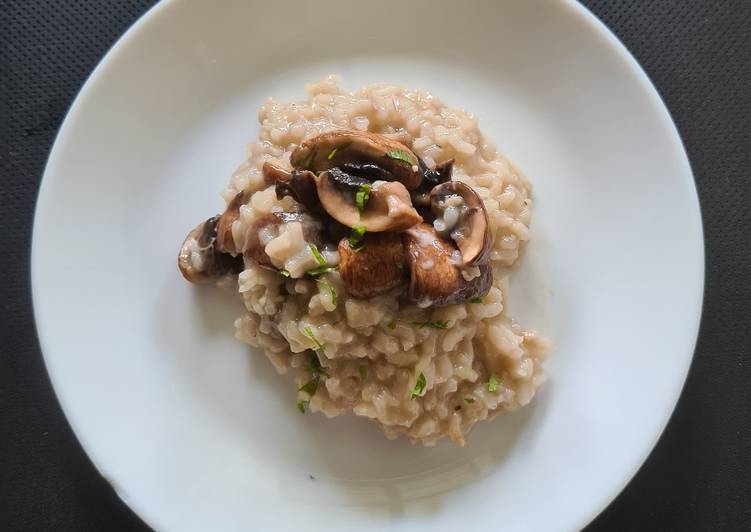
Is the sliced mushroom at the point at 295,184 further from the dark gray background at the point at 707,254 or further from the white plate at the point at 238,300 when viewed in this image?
the dark gray background at the point at 707,254

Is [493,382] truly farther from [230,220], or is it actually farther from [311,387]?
[230,220]

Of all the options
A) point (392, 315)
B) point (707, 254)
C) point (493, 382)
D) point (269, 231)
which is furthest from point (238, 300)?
point (707, 254)

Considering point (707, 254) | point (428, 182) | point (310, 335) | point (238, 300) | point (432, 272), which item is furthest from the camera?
point (707, 254)

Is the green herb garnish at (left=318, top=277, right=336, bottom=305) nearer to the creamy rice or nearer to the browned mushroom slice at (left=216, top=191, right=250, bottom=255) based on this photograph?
the creamy rice

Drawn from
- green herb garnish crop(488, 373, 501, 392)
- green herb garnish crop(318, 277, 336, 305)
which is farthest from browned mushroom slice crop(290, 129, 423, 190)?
green herb garnish crop(488, 373, 501, 392)

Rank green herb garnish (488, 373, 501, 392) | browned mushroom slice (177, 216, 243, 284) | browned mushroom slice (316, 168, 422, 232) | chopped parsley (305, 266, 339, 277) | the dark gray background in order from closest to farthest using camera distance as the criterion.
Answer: browned mushroom slice (316, 168, 422, 232)
chopped parsley (305, 266, 339, 277)
green herb garnish (488, 373, 501, 392)
browned mushroom slice (177, 216, 243, 284)
the dark gray background

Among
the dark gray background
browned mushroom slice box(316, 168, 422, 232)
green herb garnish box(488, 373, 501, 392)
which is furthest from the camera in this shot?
the dark gray background

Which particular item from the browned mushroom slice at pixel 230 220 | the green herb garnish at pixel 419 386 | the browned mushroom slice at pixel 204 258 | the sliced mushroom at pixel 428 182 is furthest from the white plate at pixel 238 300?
the sliced mushroom at pixel 428 182
